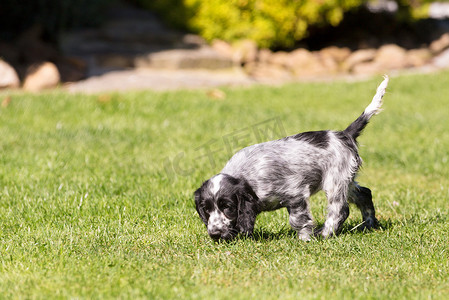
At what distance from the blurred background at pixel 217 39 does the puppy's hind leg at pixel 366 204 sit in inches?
339

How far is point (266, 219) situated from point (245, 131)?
387cm

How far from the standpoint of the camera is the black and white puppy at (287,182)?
4301 millimetres

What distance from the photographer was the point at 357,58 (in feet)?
56.3

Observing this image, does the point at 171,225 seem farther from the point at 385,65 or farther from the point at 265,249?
the point at 385,65

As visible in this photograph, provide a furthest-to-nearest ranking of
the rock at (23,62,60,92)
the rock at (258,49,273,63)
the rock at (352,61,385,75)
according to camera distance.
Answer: the rock at (352,61,385,75) → the rock at (258,49,273,63) → the rock at (23,62,60,92)

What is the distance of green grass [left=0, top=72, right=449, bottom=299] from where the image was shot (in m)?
3.77

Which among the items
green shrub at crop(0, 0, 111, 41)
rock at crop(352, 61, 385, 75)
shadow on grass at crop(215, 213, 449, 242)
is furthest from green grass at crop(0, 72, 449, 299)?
rock at crop(352, 61, 385, 75)

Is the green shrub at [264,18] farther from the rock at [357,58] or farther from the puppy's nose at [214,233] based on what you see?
the puppy's nose at [214,233]

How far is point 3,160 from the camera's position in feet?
23.3

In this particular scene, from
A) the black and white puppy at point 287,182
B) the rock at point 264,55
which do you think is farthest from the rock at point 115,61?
the black and white puppy at point 287,182

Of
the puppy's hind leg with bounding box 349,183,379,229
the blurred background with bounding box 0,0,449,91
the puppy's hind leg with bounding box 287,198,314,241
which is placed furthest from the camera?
the blurred background with bounding box 0,0,449,91

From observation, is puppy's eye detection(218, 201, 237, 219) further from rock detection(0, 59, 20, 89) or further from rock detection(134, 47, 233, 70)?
rock detection(134, 47, 233, 70)

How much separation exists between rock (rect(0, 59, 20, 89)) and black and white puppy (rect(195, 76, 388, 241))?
831 centimetres

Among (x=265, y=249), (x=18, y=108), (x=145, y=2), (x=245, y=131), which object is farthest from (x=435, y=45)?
(x=265, y=249)
